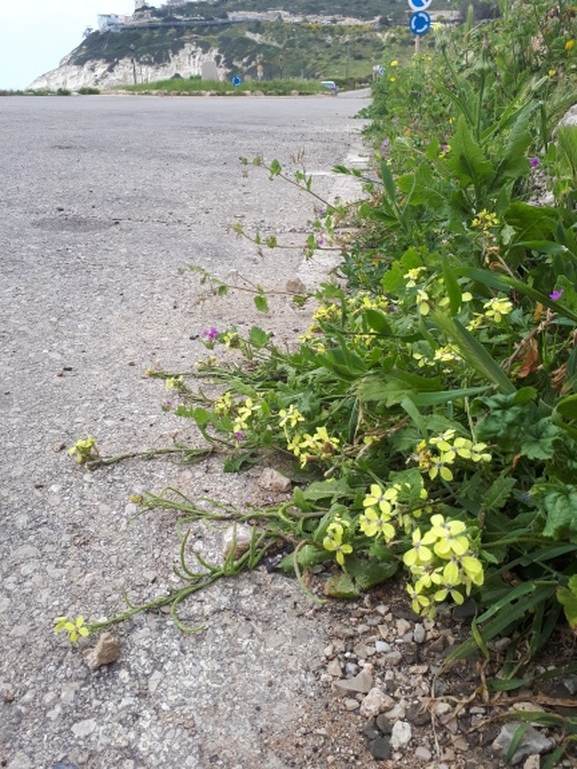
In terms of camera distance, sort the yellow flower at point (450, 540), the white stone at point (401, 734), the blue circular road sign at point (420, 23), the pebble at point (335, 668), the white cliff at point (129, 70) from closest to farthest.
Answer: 1. the yellow flower at point (450, 540)
2. the white stone at point (401, 734)
3. the pebble at point (335, 668)
4. the blue circular road sign at point (420, 23)
5. the white cliff at point (129, 70)

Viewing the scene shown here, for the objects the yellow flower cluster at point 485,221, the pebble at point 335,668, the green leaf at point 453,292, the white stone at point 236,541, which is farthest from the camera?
the yellow flower cluster at point 485,221

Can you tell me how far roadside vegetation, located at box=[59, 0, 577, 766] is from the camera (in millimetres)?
1194

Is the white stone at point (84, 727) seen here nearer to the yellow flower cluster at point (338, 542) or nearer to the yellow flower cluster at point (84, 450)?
the yellow flower cluster at point (338, 542)

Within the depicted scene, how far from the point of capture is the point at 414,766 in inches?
43.3

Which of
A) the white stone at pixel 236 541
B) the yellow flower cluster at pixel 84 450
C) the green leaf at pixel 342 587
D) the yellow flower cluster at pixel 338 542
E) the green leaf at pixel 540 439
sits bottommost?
the green leaf at pixel 342 587

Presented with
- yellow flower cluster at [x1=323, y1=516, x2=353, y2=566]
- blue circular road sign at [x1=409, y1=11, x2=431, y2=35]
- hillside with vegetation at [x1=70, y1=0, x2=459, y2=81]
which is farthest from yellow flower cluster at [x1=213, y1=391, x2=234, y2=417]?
hillside with vegetation at [x1=70, y1=0, x2=459, y2=81]

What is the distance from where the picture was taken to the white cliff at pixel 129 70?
92938 mm

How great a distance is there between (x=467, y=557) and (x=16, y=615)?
87 centimetres

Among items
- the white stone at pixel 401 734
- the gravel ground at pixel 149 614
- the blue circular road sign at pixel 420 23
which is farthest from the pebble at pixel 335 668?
the blue circular road sign at pixel 420 23

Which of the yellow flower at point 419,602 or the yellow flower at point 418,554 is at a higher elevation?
the yellow flower at point 418,554

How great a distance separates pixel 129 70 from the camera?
9656 centimetres

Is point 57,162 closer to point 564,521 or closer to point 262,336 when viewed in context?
point 262,336

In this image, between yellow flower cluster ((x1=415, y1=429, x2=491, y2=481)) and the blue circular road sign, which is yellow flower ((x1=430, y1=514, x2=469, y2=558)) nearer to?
yellow flower cluster ((x1=415, y1=429, x2=491, y2=481))

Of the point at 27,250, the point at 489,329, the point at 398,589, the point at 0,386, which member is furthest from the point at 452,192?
the point at 27,250
